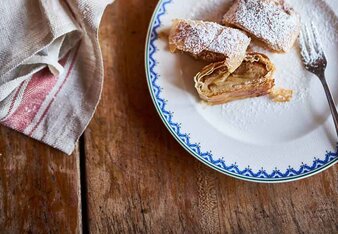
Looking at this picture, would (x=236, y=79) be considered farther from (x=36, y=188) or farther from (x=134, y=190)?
(x=36, y=188)

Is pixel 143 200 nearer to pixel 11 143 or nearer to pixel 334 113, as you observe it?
pixel 11 143

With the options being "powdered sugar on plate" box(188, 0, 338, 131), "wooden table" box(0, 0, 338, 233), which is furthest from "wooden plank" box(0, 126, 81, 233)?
"powdered sugar on plate" box(188, 0, 338, 131)

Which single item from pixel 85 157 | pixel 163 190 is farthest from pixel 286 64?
pixel 85 157

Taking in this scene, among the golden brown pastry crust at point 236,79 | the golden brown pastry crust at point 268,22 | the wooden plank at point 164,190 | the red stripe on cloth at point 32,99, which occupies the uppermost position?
the red stripe on cloth at point 32,99

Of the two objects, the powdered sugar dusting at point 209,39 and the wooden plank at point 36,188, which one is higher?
the powdered sugar dusting at point 209,39

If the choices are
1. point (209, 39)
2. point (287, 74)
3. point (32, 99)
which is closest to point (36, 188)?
point (32, 99)

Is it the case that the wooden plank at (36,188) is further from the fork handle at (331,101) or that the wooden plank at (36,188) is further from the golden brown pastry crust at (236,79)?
the fork handle at (331,101)

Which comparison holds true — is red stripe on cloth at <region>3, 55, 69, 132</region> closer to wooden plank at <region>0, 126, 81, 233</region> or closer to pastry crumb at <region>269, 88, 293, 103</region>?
wooden plank at <region>0, 126, 81, 233</region>

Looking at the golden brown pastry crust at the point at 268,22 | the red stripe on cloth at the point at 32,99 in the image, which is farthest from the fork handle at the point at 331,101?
the red stripe on cloth at the point at 32,99
